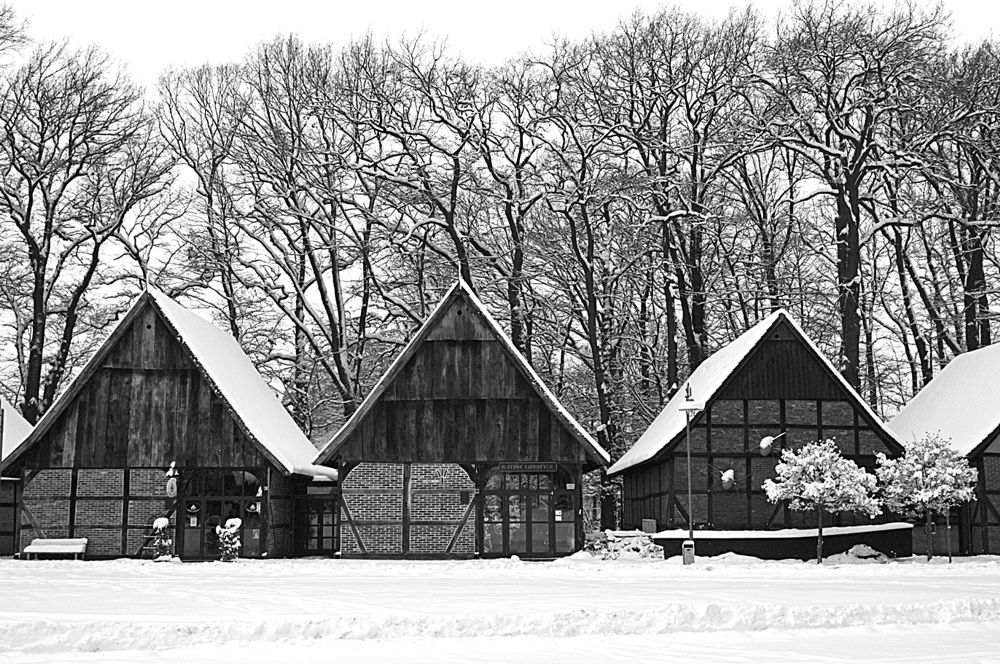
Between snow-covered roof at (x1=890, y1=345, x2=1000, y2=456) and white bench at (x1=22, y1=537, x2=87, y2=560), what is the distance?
72.2ft

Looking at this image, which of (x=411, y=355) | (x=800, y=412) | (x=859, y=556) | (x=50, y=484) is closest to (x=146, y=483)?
(x=50, y=484)

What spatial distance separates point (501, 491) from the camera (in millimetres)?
32219

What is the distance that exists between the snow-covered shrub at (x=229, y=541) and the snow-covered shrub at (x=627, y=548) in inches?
353

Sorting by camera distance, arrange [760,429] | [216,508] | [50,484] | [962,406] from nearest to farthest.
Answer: [50,484], [216,508], [760,429], [962,406]

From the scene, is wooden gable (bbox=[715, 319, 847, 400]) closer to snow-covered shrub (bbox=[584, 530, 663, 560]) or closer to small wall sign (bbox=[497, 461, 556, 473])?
snow-covered shrub (bbox=[584, 530, 663, 560])

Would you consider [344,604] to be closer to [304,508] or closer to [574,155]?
[304,508]

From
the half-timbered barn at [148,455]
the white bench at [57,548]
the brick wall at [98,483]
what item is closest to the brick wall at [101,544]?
the half-timbered barn at [148,455]

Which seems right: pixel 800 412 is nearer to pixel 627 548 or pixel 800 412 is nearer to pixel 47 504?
pixel 627 548

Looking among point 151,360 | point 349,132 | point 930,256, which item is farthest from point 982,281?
point 151,360

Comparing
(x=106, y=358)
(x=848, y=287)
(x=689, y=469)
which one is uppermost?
(x=848, y=287)

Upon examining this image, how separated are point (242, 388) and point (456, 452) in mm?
6644

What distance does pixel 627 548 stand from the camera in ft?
101

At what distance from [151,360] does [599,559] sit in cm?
1279

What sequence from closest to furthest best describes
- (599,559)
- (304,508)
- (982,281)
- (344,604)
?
1. (344,604)
2. (599,559)
3. (304,508)
4. (982,281)
